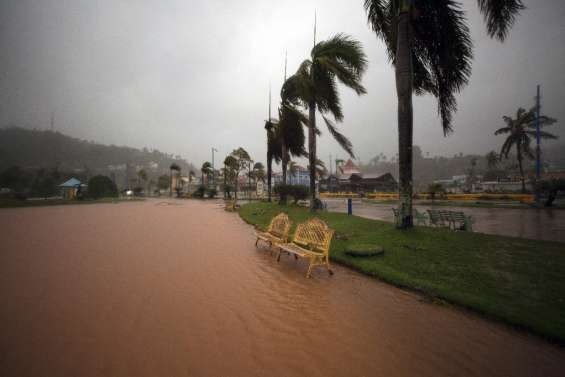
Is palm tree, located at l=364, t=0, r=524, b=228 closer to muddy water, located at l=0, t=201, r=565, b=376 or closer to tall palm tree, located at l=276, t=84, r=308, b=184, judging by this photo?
muddy water, located at l=0, t=201, r=565, b=376

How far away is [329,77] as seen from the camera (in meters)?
11.9

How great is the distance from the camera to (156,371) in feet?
7.50

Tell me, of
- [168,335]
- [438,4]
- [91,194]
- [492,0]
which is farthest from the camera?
[91,194]

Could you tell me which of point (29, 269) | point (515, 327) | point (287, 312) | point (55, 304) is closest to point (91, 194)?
point (29, 269)

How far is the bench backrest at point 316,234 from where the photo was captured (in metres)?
5.25

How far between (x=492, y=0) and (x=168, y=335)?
10059 millimetres

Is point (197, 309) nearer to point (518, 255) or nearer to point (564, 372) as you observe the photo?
point (564, 372)

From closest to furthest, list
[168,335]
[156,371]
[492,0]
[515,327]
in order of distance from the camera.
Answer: [156,371] < [168,335] < [515,327] < [492,0]

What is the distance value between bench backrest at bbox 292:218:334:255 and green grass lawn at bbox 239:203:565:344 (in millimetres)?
886

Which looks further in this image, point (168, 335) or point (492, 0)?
point (492, 0)

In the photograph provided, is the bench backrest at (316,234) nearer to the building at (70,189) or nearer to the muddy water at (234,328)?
the muddy water at (234,328)

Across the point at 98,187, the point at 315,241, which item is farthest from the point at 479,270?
the point at 98,187

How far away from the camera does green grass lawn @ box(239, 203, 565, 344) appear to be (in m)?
3.40

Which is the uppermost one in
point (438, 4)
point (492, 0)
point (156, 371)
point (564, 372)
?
point (438, 4)
